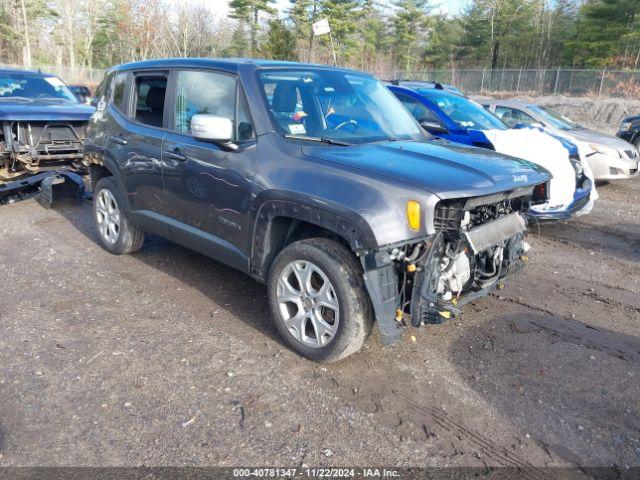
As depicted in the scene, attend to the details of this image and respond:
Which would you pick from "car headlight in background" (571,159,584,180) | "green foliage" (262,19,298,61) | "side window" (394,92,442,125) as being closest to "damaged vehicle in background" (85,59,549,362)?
"car headlight in background" (571,159,584,180)

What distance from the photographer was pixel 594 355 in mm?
3779

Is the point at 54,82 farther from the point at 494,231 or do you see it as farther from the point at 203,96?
the point at 494,231

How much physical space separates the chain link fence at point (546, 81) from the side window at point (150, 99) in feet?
91.9

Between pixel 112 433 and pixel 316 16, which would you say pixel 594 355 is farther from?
pixel 316 16

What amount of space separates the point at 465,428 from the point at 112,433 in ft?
6.41

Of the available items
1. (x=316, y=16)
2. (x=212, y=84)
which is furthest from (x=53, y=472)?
(x=316, y=16)

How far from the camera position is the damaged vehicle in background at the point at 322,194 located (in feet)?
10.2

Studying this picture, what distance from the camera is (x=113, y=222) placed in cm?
557

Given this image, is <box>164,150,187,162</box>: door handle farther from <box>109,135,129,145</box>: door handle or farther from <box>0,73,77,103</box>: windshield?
<box>0,73,77,103</box>: windshield

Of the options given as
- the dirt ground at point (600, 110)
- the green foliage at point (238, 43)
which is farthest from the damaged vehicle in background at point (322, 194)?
the green foliage at point (238, 43)

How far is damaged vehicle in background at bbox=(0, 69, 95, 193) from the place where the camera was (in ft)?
25.8

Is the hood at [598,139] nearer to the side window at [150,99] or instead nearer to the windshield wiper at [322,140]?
the windshield wiper at [322,140]

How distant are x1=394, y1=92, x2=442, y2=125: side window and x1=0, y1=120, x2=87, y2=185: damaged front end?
5.23 meters

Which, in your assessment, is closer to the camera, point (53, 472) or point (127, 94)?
point (53, 472)
